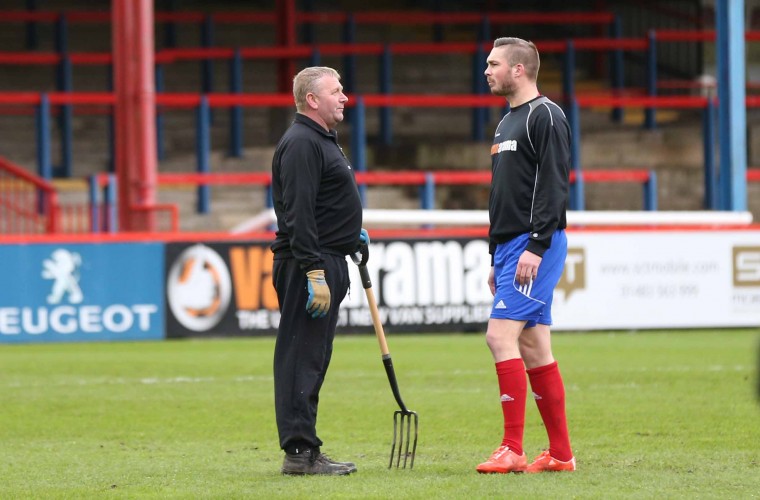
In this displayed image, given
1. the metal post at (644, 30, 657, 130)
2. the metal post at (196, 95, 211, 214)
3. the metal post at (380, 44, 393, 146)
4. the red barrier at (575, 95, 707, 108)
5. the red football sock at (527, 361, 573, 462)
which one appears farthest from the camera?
the metal post at (644, 30, 657, 130)

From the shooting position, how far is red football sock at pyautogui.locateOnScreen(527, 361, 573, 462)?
6883 mm

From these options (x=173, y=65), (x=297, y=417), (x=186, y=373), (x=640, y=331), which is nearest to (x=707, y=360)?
(x=640, y=331)

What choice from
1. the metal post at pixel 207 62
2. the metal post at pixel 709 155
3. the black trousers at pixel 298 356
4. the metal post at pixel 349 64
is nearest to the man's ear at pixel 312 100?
the black trousers at pixel 298 356

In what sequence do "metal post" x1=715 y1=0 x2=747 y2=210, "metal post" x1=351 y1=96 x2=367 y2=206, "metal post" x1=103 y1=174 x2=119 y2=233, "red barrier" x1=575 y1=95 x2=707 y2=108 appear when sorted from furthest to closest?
"red barrier" x1=575 y1=95 x2=707 y2=108 < "metal post" x1=351 y1=96 x2=367 y2=206 < "metal post" x1=715 y1=0 x2=747 y2=210 < "metal post" x1=103 y1=174 x2=119 y2=233

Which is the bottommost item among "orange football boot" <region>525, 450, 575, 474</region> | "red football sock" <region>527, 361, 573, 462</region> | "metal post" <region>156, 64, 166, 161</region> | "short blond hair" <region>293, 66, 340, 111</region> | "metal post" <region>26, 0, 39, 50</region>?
"orange football boot" <region>525, 450, 575, 474</region>

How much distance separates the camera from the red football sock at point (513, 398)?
6.79 metres

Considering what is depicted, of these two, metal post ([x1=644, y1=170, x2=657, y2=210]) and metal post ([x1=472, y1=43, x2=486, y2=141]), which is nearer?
metal post ([x1=644, y1=170, x2=657, y2=210])

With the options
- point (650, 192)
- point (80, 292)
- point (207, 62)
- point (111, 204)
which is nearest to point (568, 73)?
point (650, 192)

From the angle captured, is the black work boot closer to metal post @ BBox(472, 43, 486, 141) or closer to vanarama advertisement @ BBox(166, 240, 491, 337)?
vanarama advertisement @ BBox(166, 240, 491, 337)

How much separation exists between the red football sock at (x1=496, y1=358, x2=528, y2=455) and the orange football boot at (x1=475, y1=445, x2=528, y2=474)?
0.03 m

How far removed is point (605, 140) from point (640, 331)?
27.7ft

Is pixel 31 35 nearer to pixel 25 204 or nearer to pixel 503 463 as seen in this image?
pixel 25 204

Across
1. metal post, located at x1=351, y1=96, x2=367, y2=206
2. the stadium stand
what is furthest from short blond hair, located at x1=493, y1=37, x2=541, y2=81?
metal post, located at x1=351, y1=96, x2=367, y2=206

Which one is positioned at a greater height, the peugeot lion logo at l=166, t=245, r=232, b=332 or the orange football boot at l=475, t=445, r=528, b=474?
the peugeot lion logo at l=166, t=245, r=232, b=332
